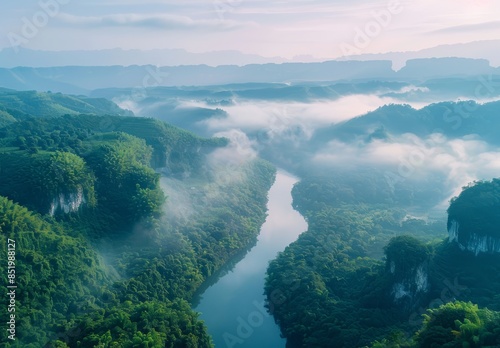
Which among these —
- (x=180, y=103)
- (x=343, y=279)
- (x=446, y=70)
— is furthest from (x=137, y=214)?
(x=446, y=70)

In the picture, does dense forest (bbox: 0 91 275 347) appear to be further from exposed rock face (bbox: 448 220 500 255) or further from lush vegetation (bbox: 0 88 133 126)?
lush vegetation (bbox: 0 88 133 126)

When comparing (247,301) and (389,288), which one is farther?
(247,301)

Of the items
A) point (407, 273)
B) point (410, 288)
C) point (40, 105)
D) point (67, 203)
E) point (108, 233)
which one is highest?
point (40, 105)

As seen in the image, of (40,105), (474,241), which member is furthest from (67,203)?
(40,105)

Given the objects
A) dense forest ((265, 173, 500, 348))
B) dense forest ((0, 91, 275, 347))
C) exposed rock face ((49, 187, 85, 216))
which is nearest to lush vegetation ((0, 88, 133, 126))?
dense forest ((0, 91, 275, 347))

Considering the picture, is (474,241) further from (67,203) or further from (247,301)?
(67,203)

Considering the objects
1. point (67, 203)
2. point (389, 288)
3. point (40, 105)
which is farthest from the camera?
point (40, 105)

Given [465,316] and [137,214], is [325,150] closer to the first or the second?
[137,214]
